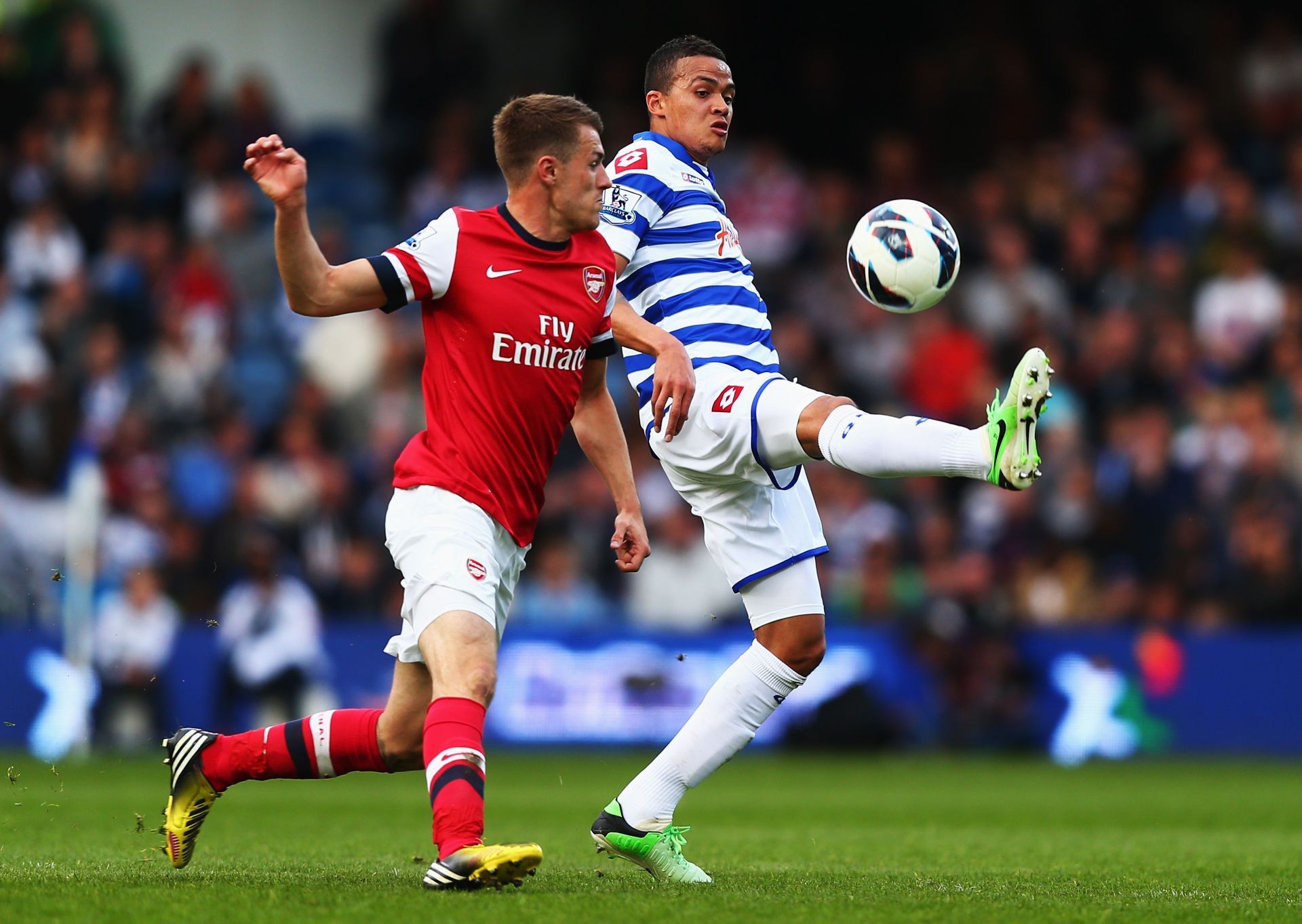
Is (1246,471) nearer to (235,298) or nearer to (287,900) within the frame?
(235,298)

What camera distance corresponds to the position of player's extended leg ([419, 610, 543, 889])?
491cm

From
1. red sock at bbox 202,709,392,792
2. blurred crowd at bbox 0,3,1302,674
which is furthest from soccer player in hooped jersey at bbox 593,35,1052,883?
blurred crowd at bbox 0,3,1302,674

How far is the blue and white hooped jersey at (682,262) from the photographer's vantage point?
6324 mm

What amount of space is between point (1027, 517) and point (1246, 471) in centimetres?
176

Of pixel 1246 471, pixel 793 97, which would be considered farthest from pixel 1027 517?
pixel 793 97

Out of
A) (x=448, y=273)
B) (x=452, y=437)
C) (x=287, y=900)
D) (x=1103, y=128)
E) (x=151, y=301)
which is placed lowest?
(x=287, y=900)

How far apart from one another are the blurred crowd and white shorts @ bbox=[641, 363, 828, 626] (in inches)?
320

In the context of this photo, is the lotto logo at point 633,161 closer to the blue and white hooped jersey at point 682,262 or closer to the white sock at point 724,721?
the blue and white hooped jersey at point 682,262

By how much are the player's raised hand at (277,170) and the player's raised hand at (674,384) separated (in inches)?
55.4

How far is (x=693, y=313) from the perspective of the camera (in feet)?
21.0

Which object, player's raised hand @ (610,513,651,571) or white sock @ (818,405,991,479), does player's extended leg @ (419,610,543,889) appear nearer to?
player's raised hand @ (610,513,651,571)

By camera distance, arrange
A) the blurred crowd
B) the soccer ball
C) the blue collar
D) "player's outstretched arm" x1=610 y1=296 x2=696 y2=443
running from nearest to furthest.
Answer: "player's outstretched arm" x1=610 y1=296 x2=696 y2=443 < the soccer ball < the blue collar < the blurred crowd

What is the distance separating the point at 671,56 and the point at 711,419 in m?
1.46

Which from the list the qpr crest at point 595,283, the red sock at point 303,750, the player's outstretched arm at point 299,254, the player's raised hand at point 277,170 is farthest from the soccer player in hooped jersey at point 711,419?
the player's raised hand at point 277,170
